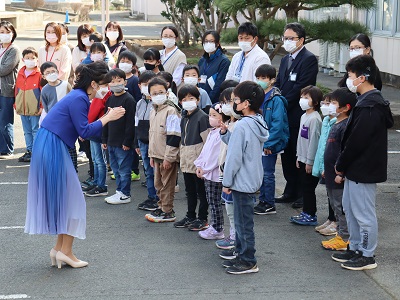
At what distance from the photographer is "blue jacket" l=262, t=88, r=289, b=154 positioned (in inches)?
334

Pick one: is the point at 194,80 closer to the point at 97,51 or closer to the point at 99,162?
the point at 99,162

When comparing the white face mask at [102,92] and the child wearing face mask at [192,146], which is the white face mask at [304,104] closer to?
the child wearing face mask at [192,146]

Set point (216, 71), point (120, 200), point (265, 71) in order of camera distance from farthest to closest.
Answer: point (216, 71)
point (120, 200)
point (265, 71)

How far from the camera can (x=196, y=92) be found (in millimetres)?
7844

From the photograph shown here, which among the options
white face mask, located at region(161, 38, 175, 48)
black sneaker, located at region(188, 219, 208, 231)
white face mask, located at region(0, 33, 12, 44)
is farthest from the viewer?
white face mask, located at region(0, 33, 12, 44)

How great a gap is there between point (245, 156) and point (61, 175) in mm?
1574

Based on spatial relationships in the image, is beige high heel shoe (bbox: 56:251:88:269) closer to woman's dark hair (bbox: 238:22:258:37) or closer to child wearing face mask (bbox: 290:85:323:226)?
child wearing face mask (bbox: 290:85:323:226)

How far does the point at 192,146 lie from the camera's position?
7934 mm

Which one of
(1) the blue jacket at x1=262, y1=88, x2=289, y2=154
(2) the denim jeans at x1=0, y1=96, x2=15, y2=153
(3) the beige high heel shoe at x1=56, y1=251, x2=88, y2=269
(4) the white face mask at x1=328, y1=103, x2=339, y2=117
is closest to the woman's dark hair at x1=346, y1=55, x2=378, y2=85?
(4) the white face mask at x1=328, y1=103, x2=339, y2=117

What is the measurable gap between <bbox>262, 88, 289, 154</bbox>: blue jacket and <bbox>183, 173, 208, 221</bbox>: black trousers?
3.08ft

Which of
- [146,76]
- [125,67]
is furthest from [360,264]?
[125,67]

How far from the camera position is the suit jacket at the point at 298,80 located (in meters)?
8.79

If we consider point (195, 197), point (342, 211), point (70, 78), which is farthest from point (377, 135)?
point (70, 78)

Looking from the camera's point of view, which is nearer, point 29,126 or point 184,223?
point 184,223
